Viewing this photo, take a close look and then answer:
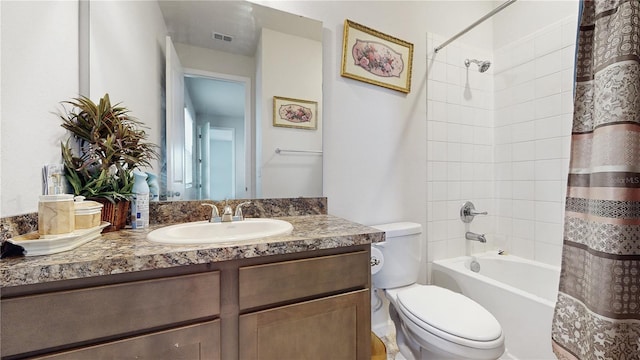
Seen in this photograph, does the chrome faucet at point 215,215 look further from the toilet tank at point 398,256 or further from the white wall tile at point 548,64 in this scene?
the white wall tile at point 548,64

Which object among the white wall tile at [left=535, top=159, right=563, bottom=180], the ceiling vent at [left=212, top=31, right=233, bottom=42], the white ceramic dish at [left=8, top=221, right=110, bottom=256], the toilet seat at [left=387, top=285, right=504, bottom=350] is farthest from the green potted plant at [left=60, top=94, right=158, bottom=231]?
the white wall tile at [left=535, top=159, right=563, bottom=180]

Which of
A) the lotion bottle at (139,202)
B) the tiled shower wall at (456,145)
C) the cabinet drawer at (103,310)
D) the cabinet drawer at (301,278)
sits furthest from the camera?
the tiled shower wall at (456,145)

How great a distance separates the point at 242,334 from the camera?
796 mm

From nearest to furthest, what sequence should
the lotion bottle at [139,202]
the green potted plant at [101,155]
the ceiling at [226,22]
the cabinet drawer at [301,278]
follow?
the cabinet drawer at [301,278] → the green potted plant at [101,155] → the lotion bottle at [139,202] → the ceiling at [226,22]

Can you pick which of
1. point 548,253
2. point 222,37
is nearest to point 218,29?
point 222,37

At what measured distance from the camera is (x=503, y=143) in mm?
2086

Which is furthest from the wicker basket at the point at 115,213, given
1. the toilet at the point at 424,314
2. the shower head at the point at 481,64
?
the shower head at the point at 481,64

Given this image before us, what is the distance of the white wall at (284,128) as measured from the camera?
1.39m

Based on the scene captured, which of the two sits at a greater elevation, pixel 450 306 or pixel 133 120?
pixel 133 120

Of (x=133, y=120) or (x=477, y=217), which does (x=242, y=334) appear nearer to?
(x=133, y=120)

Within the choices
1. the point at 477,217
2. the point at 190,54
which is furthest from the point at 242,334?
the point at 477,217

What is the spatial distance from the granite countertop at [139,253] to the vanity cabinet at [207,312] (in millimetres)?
38

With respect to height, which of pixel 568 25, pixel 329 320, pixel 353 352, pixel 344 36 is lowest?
pixel 353 352

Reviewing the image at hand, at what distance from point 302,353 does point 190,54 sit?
137 cm
